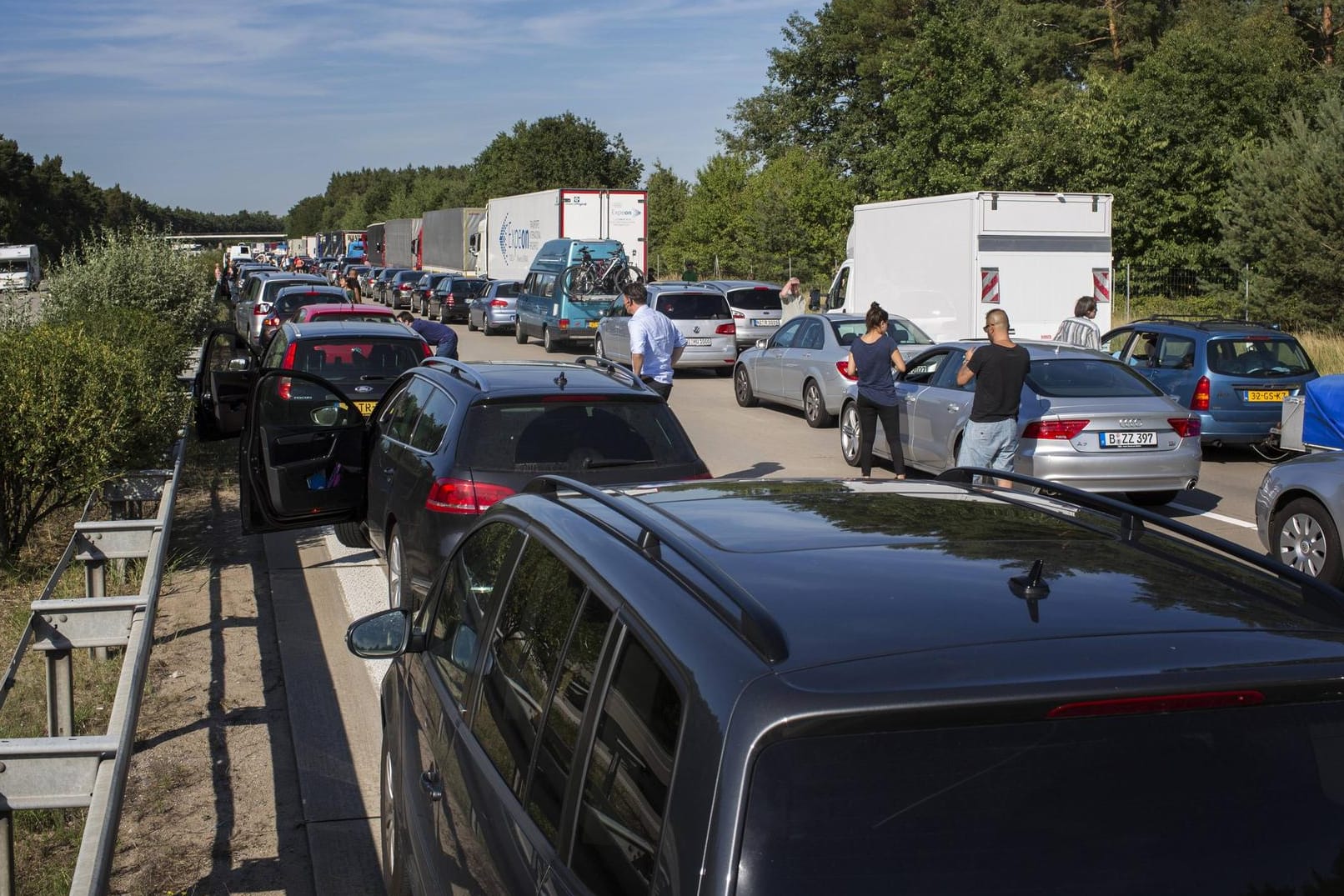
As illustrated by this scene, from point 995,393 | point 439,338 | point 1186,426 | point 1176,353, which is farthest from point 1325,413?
point 439,338

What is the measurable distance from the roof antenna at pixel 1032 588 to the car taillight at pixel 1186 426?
10.4m

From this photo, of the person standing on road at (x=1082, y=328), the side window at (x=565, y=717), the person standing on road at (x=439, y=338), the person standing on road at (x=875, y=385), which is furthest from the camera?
the person standing on road at (x=1082, y=328)

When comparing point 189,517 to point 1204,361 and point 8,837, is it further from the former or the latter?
point 1204,361

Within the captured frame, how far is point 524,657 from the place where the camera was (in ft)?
10.2

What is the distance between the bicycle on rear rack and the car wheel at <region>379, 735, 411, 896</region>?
92.8 ft

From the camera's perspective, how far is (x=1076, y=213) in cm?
2027

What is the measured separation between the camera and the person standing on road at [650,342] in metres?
13.2

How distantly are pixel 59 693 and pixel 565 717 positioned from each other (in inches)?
162

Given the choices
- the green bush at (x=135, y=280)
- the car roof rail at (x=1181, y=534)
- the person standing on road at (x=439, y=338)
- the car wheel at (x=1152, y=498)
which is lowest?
the car wheel at (x=1152, y=498)

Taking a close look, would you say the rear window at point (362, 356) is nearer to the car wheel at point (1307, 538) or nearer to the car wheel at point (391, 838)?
the car wheel at point (1307, 538)

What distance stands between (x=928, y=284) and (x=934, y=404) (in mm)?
8065

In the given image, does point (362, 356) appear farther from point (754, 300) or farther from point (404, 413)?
point (754, 300)

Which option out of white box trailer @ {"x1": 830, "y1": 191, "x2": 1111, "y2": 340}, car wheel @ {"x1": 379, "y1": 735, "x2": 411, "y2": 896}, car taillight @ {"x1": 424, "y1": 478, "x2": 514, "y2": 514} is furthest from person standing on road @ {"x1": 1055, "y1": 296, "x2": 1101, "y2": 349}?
car wheel @ {"x1": 379, "y1": 735, "x2": 411, "y2": 896}

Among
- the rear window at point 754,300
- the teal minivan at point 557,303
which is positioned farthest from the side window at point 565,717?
the teal minivan at point 557,303
